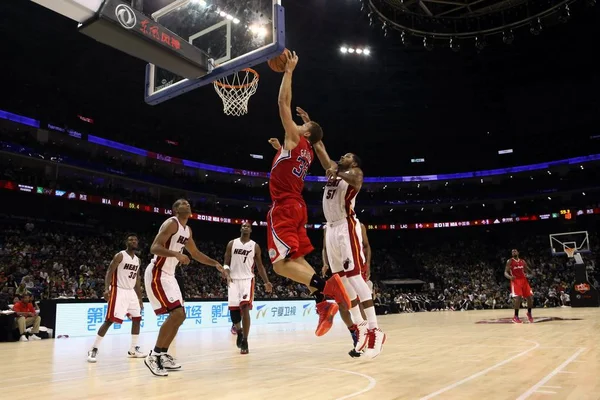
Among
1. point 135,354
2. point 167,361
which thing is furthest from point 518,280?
point 167,361

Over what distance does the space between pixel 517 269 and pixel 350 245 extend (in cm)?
905

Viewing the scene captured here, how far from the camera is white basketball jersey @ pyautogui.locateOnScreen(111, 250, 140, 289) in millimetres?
8277

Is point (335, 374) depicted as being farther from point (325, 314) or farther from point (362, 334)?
point (362, 334)

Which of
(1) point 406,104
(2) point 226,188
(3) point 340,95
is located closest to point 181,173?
(2) point 226,188

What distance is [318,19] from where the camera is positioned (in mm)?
22688

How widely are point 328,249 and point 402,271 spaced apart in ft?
111

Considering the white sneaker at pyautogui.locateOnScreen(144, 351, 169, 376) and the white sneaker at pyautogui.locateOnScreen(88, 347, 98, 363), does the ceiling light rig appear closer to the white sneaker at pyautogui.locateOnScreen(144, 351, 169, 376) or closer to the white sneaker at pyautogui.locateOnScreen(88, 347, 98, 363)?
the white sneaker at pyautogui.locateOnScreen(88, 347, 98, 363)

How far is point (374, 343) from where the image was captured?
16.9 feet

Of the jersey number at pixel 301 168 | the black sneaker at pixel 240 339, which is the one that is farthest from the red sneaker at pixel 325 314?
the black sneaker at pixel 240 339

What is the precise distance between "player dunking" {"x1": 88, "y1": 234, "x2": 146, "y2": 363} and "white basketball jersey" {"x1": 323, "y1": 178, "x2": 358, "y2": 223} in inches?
154

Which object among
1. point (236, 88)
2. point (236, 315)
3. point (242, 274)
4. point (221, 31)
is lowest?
point (236, 315)

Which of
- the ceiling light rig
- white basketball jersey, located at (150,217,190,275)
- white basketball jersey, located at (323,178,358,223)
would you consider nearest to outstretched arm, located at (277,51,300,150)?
white basketball jersey, located at (323,178,358,223)

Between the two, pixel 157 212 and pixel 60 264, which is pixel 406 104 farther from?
pixel 60 264

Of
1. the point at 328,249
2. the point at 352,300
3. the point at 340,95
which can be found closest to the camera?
the point at 352,300
